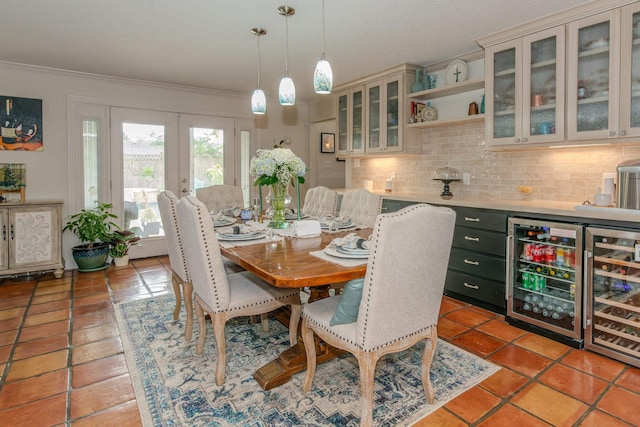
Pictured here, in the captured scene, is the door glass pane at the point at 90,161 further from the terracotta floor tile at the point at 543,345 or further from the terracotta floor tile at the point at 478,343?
the terracotta floor tile at the point at 543,345

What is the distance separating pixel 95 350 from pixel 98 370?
0.31 metres

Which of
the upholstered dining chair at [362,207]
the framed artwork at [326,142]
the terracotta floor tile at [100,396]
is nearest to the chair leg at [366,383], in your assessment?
the terracotta floor tile at [100,396]

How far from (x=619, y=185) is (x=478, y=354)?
1469 millimetres

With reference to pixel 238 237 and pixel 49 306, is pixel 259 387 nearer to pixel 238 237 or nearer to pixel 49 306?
pixel 238 237

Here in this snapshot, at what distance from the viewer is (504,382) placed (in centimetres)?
211

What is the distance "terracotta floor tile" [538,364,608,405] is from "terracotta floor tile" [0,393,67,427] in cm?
254

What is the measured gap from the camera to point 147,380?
2.11m

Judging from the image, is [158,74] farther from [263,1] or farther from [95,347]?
[95,347]

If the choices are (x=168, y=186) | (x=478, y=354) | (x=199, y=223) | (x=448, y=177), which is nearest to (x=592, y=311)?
(x=478, y=354)

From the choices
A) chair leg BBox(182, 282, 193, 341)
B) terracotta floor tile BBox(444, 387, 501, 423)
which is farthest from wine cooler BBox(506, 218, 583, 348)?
chair leg BBox(182, 282, 193, 341)

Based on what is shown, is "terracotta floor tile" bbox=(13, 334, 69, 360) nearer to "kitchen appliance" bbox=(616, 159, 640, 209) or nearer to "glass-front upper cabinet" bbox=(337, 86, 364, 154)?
"glass-front upper cabinet" bbox=(337, 86, 364, 154)

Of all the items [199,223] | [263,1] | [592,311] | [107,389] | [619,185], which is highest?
[263,1]

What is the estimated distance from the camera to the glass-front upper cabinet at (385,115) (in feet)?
14.1

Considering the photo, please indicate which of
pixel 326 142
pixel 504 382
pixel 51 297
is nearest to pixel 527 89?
pixel 504 382
